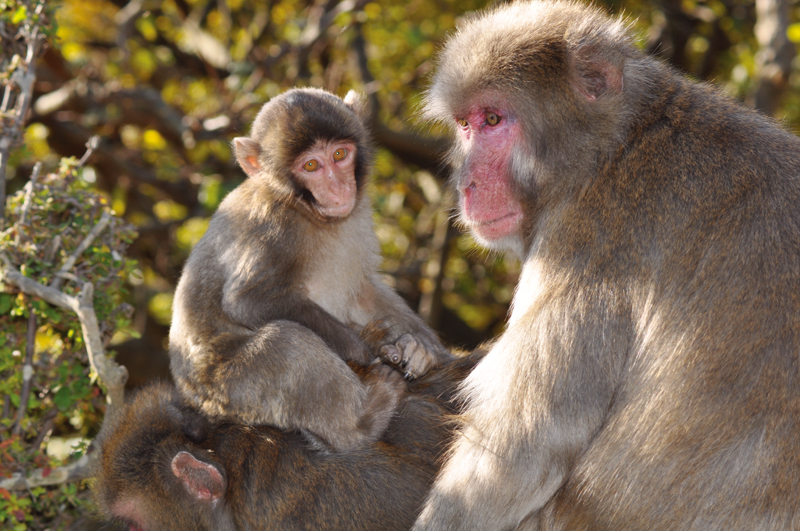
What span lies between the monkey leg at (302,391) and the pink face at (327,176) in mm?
662

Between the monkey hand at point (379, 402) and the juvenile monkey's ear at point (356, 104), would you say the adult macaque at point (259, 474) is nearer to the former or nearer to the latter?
the monkey hand at point (379, 402)

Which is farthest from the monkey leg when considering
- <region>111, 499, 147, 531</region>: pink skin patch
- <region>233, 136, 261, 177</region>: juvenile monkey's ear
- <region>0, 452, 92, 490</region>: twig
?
<region>233, 136, 261, 177</region>: juvenile monkey's ear

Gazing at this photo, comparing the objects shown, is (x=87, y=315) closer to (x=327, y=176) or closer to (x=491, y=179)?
(x=327, y=176)

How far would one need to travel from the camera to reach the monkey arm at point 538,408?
2.42 meters

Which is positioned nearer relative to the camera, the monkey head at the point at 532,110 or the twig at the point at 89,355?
the monkey head at the point at 532,110

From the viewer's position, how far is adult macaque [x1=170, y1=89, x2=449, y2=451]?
3.14 meters

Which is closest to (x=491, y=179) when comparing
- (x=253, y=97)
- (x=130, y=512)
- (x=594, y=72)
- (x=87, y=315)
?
(x=594, y=72)

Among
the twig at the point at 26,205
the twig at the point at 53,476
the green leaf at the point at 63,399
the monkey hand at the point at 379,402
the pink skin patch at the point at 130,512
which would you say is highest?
the twig at the point at 26,205

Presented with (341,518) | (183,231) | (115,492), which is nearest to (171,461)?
(115,492)

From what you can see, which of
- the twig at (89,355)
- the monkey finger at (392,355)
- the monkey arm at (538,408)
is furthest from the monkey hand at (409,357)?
the twig at (89,355)

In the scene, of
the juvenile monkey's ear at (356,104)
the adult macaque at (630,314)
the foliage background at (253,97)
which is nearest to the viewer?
the adult macaque at (630,314)

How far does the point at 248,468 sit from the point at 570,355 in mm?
1292

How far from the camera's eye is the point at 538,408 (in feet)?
7.97

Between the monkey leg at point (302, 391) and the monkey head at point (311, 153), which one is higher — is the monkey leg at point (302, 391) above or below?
below
